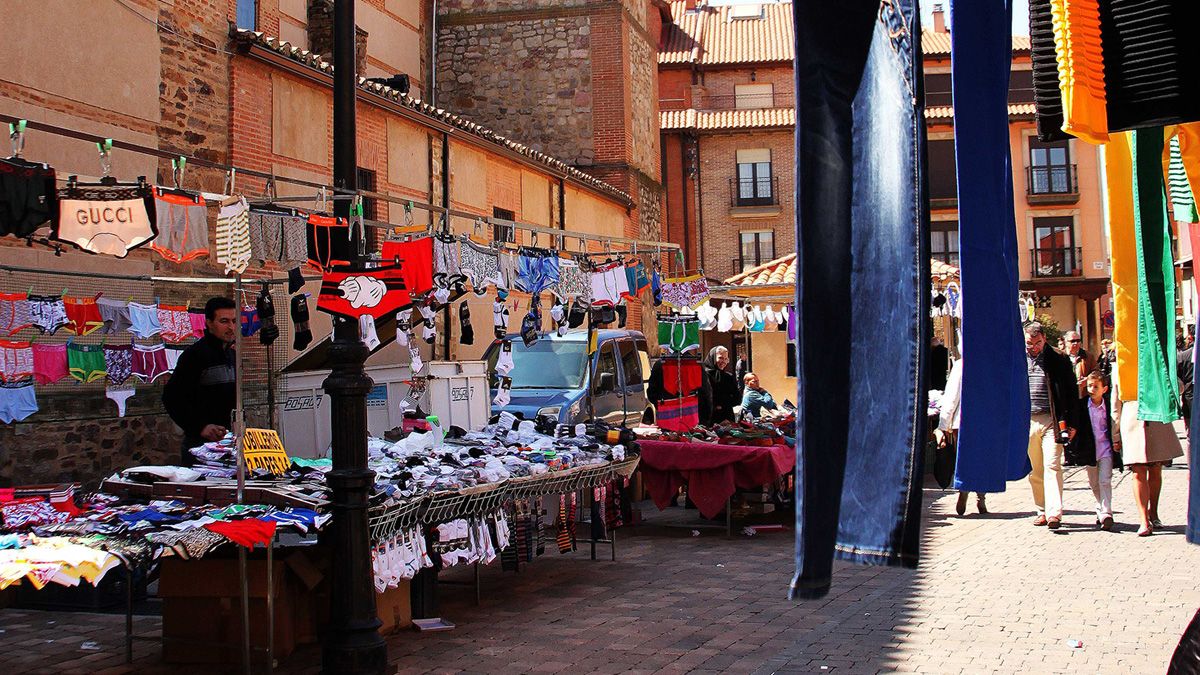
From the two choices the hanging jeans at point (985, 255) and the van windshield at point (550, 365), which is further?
the van windshield at point (550, 365)

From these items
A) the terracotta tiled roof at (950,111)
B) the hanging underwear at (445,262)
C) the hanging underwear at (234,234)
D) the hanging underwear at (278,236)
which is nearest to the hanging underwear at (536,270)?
the hanging underwear at (445,262)

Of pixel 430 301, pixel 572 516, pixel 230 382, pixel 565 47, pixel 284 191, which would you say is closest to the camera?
pixel 230 382

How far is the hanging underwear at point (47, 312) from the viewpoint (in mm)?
10062

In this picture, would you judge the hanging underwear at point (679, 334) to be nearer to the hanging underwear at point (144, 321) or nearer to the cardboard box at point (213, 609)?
→ the hanging underwear at point (144, 321)

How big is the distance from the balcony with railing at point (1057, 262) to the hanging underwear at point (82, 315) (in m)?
39.3

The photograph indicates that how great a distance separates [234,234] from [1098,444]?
26.1 ft

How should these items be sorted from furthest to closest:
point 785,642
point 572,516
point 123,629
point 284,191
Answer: point 284,191, point 572,516, point 123,629, point 785,642

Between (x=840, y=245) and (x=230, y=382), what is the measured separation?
600cm

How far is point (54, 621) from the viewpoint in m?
7.50

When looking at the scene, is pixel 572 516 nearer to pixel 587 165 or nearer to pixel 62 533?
pixel 62 533

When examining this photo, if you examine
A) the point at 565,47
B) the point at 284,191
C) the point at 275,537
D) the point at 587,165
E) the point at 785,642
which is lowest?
the point at 785,642

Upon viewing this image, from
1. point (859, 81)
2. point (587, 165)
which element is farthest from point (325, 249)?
point (587, 165)

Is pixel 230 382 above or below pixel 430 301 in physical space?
below

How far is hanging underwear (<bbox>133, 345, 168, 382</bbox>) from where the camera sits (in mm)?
11648
